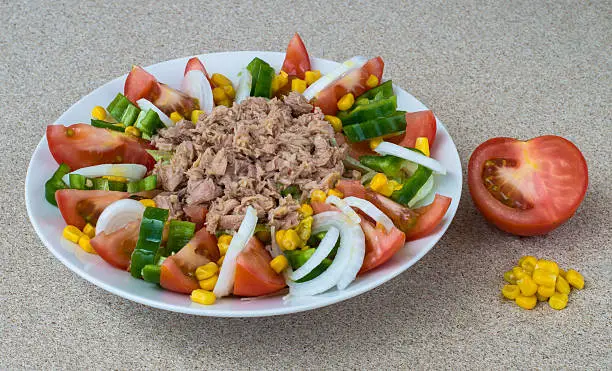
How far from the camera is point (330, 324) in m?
3.14

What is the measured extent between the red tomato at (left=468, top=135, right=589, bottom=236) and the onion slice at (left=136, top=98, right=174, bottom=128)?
1464mm

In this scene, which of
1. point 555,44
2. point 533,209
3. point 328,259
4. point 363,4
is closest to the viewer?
point 328,259

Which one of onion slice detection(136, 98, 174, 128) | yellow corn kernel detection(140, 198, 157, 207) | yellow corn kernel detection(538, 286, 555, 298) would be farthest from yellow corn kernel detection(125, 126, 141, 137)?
yellow corn kernel detection(538, 286, 555, 298)

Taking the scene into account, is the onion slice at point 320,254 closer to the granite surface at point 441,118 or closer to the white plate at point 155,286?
the white plate at point 155,286

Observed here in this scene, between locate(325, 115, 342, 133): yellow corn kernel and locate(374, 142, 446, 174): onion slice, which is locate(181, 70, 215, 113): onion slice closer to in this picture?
locate(325, 115, 342, 133): yellow corn kernel

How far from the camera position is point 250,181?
128 inches

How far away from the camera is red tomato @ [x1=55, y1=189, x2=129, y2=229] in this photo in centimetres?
310

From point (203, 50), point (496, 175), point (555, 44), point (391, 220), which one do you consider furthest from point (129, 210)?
point (555, 44)

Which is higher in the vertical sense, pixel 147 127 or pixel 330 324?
pixel 147 127

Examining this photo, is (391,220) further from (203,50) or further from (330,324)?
(203,50)

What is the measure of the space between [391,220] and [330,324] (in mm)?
503

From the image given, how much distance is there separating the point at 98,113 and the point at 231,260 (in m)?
1.26

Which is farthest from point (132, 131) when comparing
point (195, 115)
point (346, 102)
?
point (346, 102)

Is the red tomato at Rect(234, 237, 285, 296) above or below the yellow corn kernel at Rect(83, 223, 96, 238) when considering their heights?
below
